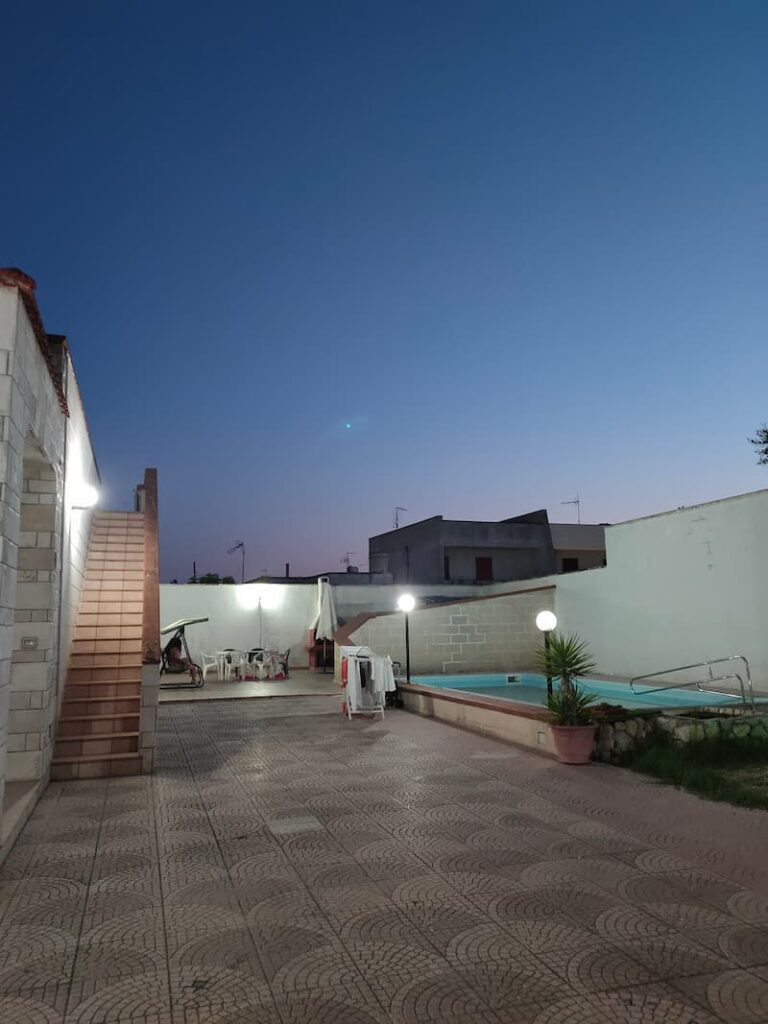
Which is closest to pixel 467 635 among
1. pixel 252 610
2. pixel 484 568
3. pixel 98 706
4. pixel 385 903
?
pixel 252 610

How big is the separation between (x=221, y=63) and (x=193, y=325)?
31.5 ft

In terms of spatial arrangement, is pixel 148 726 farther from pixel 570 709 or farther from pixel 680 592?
pixel 680 592

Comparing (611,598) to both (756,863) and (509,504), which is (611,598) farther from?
(509,504)

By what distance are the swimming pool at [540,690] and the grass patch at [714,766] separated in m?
2.59

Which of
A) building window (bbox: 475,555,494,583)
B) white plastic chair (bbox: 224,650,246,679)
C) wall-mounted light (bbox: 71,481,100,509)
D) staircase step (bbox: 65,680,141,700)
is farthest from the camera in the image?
building window (bbox: 475,555,494,583)

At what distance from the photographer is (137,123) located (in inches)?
456

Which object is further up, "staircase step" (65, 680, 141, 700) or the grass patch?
"staircase step" (65, 680, 141, 700)

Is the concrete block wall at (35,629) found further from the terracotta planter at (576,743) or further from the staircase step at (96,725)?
the terracotta planter at (576,743)

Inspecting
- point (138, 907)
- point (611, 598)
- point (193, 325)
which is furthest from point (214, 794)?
point (193, 325)

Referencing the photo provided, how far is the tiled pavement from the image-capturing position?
2477 millimetres

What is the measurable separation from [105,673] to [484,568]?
26362 millimetres

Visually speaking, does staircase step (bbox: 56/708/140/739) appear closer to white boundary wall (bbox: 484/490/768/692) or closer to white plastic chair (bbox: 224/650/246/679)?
white plastic chair (bbox: 224/650/246/679)

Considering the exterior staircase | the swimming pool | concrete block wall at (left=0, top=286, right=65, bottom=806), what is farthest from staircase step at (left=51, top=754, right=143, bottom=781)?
the swimming pool

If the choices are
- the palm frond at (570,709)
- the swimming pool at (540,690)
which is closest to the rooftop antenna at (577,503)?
the swimming pool at (540,690)
